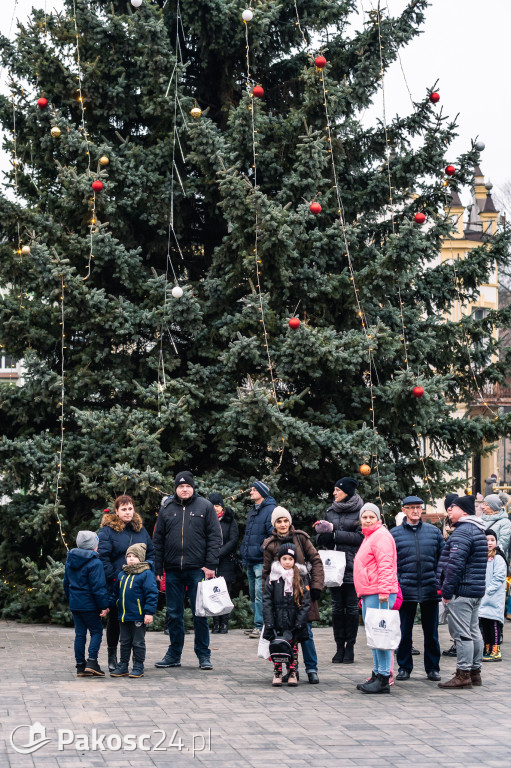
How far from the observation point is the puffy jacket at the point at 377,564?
1013 cm

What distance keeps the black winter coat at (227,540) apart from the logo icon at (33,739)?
6450 mm

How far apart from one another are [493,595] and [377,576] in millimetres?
2735

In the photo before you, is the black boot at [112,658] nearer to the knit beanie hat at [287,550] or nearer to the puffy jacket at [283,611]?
the puffy jacket at [283,611]

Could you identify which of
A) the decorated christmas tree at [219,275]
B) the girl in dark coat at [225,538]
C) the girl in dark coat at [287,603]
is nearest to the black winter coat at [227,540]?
the girl in dark coat at [225,538]

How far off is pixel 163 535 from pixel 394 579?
2.61 m

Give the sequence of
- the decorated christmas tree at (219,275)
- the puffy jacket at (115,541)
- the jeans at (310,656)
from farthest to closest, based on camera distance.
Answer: the decorated christmas tree at (219,275) < the puffy jacket at (115,541) < the jeans at (310,656)

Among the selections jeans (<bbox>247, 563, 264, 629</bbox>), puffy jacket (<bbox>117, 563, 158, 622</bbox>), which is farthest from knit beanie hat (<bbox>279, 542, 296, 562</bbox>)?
jeans (<bbox>247, 563, 264, 629</bbox>)

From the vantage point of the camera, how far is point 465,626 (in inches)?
399

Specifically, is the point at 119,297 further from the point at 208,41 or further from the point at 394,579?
the point at 394,579

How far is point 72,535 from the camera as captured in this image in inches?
623

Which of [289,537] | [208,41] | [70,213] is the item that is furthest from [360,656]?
[208,41]

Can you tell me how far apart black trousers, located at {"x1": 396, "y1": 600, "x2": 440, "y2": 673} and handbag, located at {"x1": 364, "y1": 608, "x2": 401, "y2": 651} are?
3.07ft

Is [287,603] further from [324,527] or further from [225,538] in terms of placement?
[225,538]

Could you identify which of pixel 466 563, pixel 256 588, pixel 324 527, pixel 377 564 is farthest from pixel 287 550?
pixel 256 588
